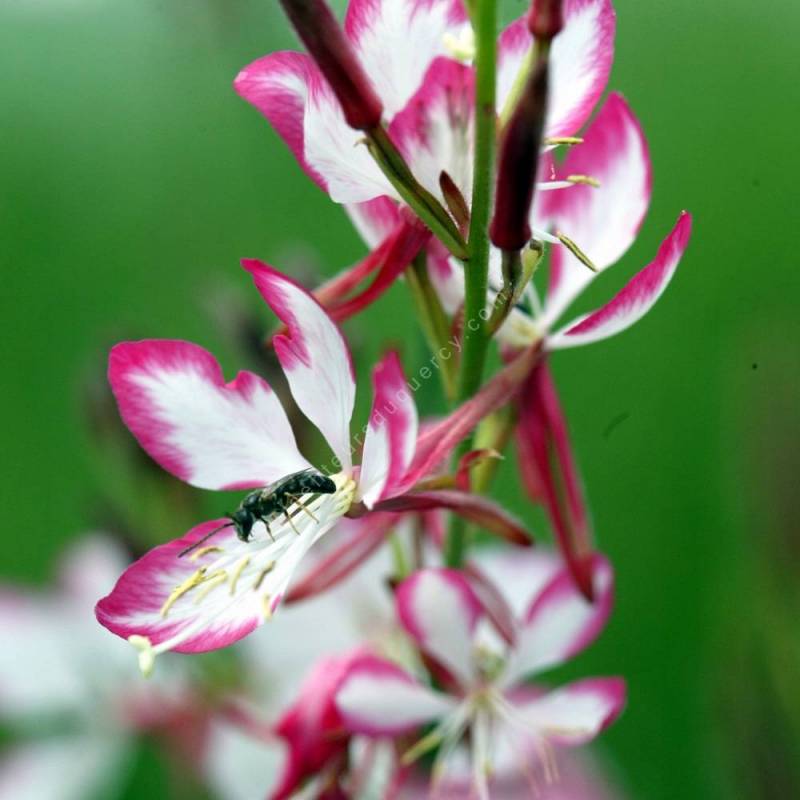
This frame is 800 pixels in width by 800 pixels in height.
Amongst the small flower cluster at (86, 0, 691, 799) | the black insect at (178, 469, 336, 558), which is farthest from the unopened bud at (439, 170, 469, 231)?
the black insect at (178, 469, 336, 558)

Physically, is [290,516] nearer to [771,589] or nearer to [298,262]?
[298,262]

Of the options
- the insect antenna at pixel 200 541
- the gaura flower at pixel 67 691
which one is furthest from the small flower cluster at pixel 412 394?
the gaura flower at pixel 67 691

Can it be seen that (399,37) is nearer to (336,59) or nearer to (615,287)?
(336,59)

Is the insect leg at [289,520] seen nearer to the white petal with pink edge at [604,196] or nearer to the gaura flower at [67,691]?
the white petal with pink edge at [604,196]

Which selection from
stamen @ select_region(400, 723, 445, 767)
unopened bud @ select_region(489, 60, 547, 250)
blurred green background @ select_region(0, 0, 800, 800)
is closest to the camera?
unopened bud @ select_region(489, 60, 547, 250)

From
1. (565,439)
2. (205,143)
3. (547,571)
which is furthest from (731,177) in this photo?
(565,439)

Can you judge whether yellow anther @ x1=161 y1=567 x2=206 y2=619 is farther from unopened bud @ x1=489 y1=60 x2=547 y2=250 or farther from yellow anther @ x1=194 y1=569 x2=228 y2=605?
unopened bud @ x1=489 y1=60 x2=547 y2=250
